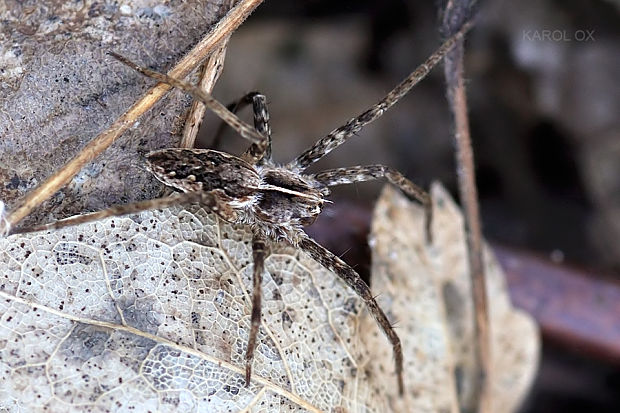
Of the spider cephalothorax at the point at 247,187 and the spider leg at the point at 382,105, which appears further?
the spider leg at the point at 382,105

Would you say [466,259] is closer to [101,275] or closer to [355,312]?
[355,312]

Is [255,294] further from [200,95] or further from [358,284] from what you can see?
[200,95]

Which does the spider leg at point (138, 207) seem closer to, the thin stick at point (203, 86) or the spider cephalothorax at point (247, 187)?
the spider cephalothorax at point (247, 187)

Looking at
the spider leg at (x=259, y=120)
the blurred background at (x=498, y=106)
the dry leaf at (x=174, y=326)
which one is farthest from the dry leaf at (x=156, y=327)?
the blurred background at (x=498, y=106)

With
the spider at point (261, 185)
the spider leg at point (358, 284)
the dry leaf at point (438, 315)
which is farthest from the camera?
the dry leaf at point (438, 315)

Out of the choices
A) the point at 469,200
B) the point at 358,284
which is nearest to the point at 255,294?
the point at 358,284

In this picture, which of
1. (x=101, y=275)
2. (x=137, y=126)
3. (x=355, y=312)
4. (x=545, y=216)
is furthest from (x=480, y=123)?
(x=101, y=275)
